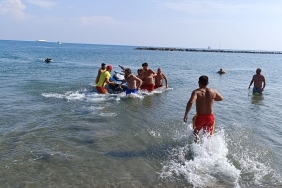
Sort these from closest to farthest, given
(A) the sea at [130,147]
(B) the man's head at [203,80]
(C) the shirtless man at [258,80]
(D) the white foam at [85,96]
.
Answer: (A) the sea at [130,147] → (B) the man's head at [203,80] → (D) the white foam at [85,96] → (C) the shirtless man at [258,80]

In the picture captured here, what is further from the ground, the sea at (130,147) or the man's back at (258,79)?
the man's back at (258,79)

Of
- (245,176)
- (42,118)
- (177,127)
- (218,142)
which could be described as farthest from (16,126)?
(245,176)

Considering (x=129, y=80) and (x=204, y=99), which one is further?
(x=129, y=80)

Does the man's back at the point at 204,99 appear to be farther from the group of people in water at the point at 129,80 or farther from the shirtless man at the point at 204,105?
the group of people in water at the point at 129,80

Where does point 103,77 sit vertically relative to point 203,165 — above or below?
above

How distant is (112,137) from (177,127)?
2.32 m

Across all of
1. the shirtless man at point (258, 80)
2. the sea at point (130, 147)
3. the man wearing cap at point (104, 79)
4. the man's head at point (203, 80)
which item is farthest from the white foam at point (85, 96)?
the shirtless man at point (258, 80)

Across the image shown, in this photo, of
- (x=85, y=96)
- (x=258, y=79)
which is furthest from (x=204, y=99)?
(x=258, y=79)

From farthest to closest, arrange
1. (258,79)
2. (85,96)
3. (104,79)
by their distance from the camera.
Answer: (258,79), (85,96), (104,79)

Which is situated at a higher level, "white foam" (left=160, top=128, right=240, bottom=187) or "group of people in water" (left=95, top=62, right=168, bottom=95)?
"group of people in water" (left=95, top=62, right=168, bottom=95)

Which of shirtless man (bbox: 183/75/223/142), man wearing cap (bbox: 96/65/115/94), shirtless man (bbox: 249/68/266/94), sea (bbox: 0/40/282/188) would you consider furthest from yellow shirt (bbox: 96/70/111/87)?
shirtless man (bbox: 249/68/266/94)

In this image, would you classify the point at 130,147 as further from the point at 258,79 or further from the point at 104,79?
the point at 258,79

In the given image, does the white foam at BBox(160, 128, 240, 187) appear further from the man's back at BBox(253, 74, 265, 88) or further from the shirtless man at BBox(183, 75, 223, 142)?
the man's back at BBox(253, 74, 265, 88)

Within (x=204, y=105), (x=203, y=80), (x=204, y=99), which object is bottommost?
(x=204, y=105)
